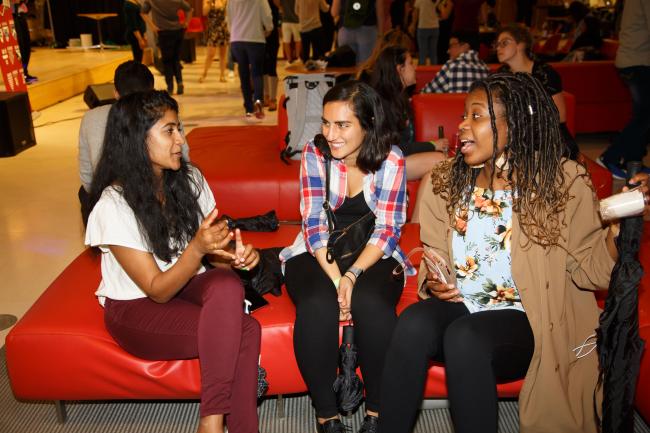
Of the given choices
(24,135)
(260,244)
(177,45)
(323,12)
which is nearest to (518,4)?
(323,12)

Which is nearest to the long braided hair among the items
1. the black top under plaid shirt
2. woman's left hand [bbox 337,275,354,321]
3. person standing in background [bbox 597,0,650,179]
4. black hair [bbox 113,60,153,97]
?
woman's left hand [bbox 337,275,354,321]

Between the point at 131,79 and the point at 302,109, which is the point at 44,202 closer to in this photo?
the point at 131,79

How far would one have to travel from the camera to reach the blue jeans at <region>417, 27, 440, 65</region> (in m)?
9.30

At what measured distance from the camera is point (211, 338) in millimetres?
2150

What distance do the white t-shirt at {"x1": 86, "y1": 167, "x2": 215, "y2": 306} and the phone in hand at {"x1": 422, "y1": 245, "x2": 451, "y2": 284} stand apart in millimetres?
834

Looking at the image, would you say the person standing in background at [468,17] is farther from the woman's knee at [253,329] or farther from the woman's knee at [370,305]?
the woman's knee at [253,329]

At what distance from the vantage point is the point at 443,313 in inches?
84.4

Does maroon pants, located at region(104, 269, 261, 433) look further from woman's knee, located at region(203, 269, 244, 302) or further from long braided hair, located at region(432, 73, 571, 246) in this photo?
long braided hair, located at region(432, 73, 571, 246)

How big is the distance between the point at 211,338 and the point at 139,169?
1.99 feet

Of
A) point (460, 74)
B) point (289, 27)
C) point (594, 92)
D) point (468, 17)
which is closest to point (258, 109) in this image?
point (468, 17)

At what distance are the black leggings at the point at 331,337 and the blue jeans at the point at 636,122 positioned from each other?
3.63m

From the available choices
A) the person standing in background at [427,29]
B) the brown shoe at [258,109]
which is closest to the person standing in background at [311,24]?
the person standing in background at [427,29]

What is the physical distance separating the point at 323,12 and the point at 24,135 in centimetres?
557

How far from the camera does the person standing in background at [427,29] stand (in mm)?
9062
